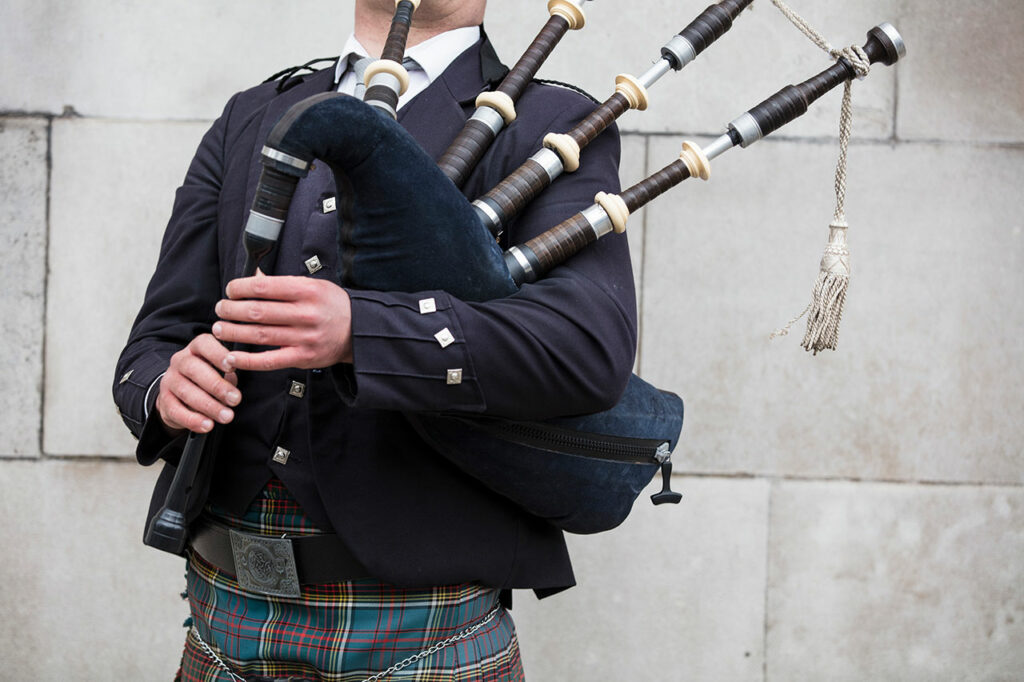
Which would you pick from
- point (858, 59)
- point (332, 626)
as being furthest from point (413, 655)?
point (858, 59)

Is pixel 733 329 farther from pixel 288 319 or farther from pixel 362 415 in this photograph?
pixel 288 319

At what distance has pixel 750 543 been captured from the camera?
2.86m

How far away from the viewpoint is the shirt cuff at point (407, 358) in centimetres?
116

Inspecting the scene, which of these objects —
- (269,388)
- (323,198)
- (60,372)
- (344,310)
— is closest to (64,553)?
(60,372)

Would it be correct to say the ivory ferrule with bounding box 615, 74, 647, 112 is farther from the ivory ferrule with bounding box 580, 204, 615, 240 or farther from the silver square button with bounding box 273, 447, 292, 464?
the silver square button with bounding box 273, 447, 292, 464

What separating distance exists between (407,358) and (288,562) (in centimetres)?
49

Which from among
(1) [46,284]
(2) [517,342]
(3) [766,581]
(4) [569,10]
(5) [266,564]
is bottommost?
(3) [766,581]

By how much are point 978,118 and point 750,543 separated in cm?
138

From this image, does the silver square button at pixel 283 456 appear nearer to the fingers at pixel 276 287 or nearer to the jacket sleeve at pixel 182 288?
the jacket sleeve at pixel 182 288

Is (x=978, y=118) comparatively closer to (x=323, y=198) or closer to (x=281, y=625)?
(x=323, y=198)

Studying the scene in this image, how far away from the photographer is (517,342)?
1.23 m

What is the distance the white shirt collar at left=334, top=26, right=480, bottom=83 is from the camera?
5.20 ft

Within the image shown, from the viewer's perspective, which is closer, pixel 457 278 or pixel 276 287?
pixel 276 287

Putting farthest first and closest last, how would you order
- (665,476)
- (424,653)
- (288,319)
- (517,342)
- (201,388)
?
1. (665,476)
2. (424,653)
3. (201,388)
4. (517,342)
5. (288,319)
